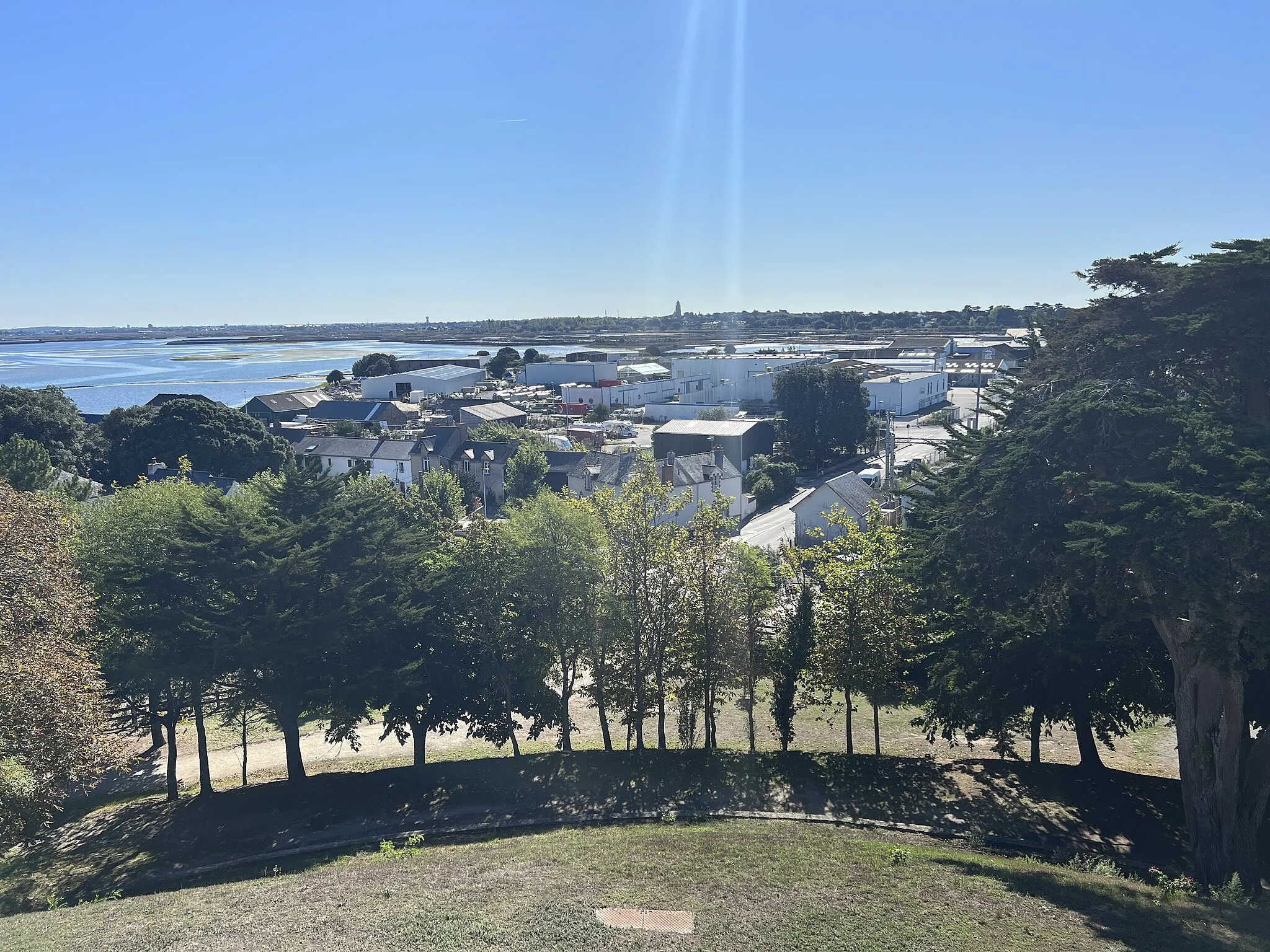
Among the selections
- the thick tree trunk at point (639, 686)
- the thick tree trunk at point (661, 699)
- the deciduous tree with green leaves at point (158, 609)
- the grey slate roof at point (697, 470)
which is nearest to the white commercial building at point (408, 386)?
the grey slate roof at point (697, 470)

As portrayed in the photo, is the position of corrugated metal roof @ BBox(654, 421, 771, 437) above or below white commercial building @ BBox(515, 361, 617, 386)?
below

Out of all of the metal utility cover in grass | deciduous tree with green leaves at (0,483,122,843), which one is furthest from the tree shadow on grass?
deciduous tree with green leaves at (0,483,122,843)

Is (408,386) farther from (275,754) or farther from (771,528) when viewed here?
(275,754)

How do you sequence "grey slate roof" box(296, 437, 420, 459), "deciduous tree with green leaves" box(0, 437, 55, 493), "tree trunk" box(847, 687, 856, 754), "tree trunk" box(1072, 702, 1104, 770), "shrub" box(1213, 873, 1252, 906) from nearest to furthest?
"shrub" box(1213, 873, 1252, 906), "tree trunk" box(1072, 702, 1104, 770), "tree trunk" box(847, 687, 856, 754), "deciduous tree with green leaves" box(0, 437, 55, 493), "grey slate roof" box(296, 437, 420, 459)

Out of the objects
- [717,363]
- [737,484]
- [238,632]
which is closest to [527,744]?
[238,632]

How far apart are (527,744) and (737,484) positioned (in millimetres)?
25279

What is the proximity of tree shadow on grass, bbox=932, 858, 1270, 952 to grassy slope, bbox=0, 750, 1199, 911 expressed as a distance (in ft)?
8.61

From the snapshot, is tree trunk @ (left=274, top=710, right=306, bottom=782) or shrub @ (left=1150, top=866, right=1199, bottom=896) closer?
shrub @ (left=1150, top=866, right=1199, bottom=896)

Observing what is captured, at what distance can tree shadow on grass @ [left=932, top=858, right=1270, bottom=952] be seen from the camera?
8438mm

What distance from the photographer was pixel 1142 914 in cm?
915

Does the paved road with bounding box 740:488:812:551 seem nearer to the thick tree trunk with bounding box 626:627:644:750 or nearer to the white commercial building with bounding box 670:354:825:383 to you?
the thick tree trunk with bounding box 626:627:644:750

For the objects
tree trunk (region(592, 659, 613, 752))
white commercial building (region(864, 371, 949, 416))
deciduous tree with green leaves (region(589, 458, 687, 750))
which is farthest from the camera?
white commercial building (region(864, 371, 949, 416))

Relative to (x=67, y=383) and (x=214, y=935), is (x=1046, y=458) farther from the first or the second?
(x=67, y=383)

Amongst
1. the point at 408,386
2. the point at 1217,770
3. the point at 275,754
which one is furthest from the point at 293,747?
the point at 408,386
